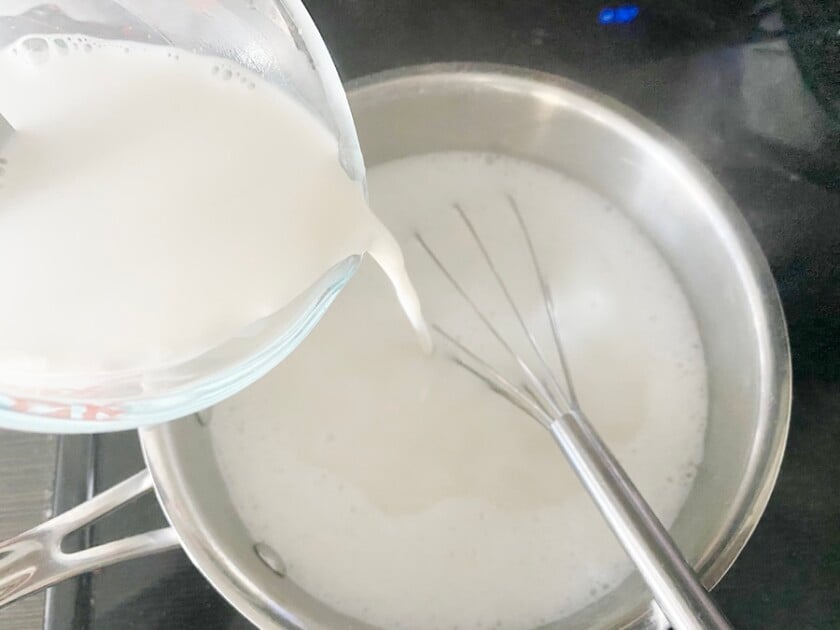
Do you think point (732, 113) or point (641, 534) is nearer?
point (641, 534)

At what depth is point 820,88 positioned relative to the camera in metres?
0.77

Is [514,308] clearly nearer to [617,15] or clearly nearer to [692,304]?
[692,304]

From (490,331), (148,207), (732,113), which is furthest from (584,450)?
(732,113)

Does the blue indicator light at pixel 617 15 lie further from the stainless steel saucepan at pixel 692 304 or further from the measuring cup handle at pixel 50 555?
the measuring cup handle at pixel 50 555

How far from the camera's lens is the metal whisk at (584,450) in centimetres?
44

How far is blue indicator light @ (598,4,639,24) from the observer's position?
792mm

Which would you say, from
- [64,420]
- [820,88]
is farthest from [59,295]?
[820,88]

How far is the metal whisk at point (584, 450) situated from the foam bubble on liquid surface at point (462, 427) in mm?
10

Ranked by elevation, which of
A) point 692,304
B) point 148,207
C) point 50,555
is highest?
point 148,207

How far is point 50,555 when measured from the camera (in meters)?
0.48

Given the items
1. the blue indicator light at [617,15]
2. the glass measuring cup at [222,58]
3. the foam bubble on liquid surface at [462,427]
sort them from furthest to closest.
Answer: the blue indicator light at [617,15] < the foam bubble on liquid surface at [462,427] < the glass measuring cup at [222,58]

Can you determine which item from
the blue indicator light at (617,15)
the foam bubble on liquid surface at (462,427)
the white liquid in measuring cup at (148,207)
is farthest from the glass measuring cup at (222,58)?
the blue indicator light at (617,15)

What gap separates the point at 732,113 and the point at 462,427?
40cm

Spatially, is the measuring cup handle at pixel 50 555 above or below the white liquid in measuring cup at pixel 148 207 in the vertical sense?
below
